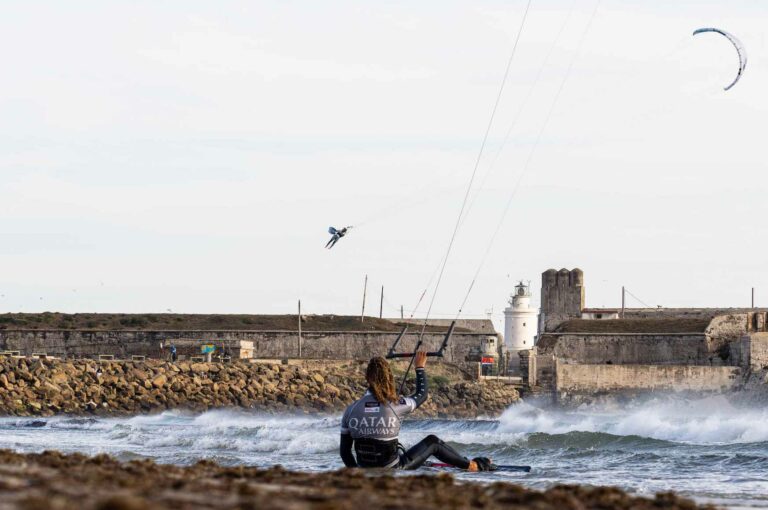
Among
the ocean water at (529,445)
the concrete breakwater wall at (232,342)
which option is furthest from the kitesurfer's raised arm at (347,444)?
the concrete breakwater wall at (232,342)

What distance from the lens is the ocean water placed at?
49.1 feet

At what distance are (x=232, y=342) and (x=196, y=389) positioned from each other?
39.8 ft

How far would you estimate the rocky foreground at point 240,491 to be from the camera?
254 inches

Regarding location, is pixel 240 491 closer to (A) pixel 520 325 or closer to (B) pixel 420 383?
(B) pixel 420 383

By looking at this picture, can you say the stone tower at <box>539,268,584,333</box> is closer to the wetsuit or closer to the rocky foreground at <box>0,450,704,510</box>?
the wetsuit

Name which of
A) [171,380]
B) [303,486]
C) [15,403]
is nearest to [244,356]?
[171,380]

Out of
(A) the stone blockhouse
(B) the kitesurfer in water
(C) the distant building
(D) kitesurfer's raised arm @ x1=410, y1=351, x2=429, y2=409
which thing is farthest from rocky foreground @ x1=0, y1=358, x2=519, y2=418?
(D) kitesurfer's raised arm @ x1=410, y1=351, x2=429, y2=409

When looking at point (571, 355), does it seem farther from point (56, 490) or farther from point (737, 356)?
point (56, 490)

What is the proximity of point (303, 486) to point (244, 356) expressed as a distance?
44.4 m

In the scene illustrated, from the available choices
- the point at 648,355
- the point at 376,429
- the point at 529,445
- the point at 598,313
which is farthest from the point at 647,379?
the point at 376,429

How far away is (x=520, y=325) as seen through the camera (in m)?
57.7

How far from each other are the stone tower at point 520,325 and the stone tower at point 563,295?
21.2 feet

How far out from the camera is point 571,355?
50438 mm

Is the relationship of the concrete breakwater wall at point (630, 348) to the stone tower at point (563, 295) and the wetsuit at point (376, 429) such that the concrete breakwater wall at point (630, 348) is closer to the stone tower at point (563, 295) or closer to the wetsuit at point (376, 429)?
the stone tower at point (563, 295)
